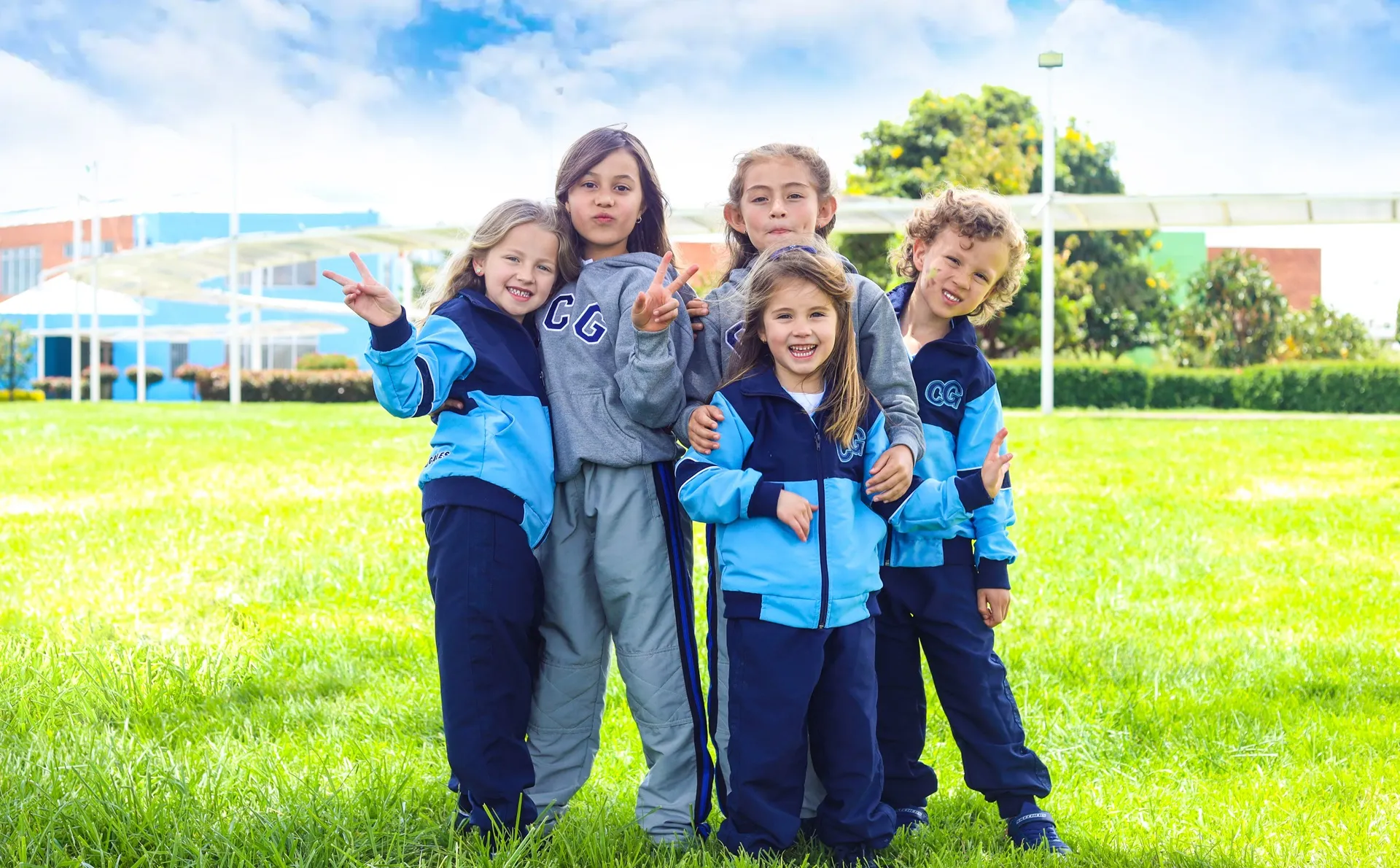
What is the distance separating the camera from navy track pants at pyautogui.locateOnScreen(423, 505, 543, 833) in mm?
2480

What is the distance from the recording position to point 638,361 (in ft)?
8.02

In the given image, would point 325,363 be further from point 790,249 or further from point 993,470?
point 993,470

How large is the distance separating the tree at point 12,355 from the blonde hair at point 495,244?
33894 millimetres

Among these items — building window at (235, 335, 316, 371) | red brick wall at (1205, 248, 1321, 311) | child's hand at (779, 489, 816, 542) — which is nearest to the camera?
child's hand at (779, 489, 816, 542)

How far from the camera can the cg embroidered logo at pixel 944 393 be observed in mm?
2666

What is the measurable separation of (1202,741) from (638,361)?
7.24ft

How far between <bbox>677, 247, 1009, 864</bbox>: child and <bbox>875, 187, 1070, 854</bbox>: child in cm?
16

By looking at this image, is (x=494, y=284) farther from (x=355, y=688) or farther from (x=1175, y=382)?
A: (x=1175, y=382)

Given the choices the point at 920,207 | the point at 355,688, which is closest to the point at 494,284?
the point at 920,207

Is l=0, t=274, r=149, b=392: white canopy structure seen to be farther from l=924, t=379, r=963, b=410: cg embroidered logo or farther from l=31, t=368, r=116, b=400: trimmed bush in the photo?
l=924, t=379, r=963, b=410: cg embroidered logo

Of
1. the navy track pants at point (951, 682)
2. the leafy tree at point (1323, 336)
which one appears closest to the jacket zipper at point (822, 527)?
the navy track pants at point (951, 682)

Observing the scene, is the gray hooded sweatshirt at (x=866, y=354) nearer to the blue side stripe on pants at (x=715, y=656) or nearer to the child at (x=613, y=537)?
the child at (x=613, y=537)

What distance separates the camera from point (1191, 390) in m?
24.5

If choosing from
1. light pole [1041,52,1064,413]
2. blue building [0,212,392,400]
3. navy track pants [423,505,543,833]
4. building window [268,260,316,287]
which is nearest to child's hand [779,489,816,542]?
navy track pants [423,505,543,833]
